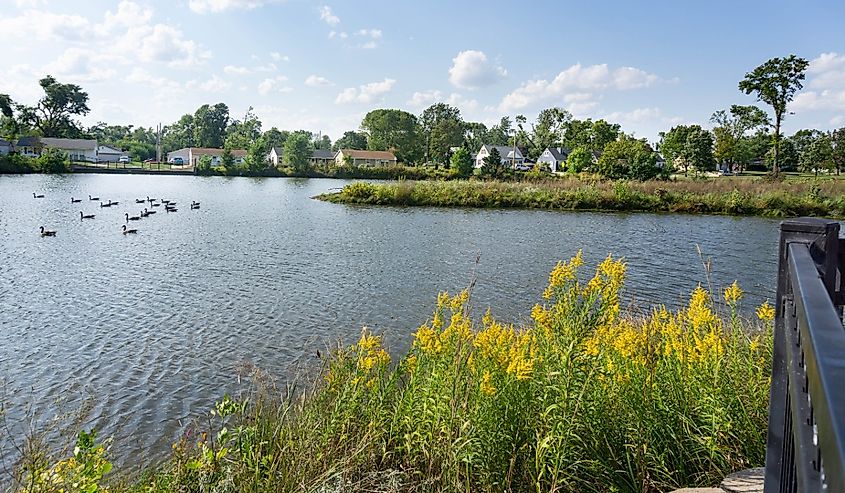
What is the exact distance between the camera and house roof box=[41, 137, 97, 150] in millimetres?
83438

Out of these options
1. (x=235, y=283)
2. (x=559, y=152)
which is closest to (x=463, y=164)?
(x=559, y=152)

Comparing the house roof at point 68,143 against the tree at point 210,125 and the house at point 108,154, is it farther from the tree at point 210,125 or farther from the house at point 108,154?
the tree at point 210,125

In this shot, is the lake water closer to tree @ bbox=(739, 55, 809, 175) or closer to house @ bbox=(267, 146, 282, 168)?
tree @ bbox=(739, 55, 809, 175)

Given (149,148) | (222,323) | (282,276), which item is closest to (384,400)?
(222,323)

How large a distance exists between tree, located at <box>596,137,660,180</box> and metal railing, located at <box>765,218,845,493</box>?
170ft

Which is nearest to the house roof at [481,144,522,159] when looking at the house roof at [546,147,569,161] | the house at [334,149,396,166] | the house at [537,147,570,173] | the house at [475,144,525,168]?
the house at [475,144,525,168]

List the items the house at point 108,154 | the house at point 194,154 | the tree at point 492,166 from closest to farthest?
the tree at point 492,166, the house at point 108,154, the house at point 194,154

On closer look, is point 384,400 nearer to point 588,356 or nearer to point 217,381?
point 588,356

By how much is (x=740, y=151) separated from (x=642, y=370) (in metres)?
75.9

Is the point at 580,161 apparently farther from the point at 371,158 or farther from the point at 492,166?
the point at 371,158

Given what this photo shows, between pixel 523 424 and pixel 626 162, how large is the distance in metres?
61.3

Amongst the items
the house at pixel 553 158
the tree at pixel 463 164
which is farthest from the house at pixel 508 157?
the tree at pixel 463 164

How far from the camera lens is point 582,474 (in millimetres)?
4066

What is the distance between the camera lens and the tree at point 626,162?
51.3m
